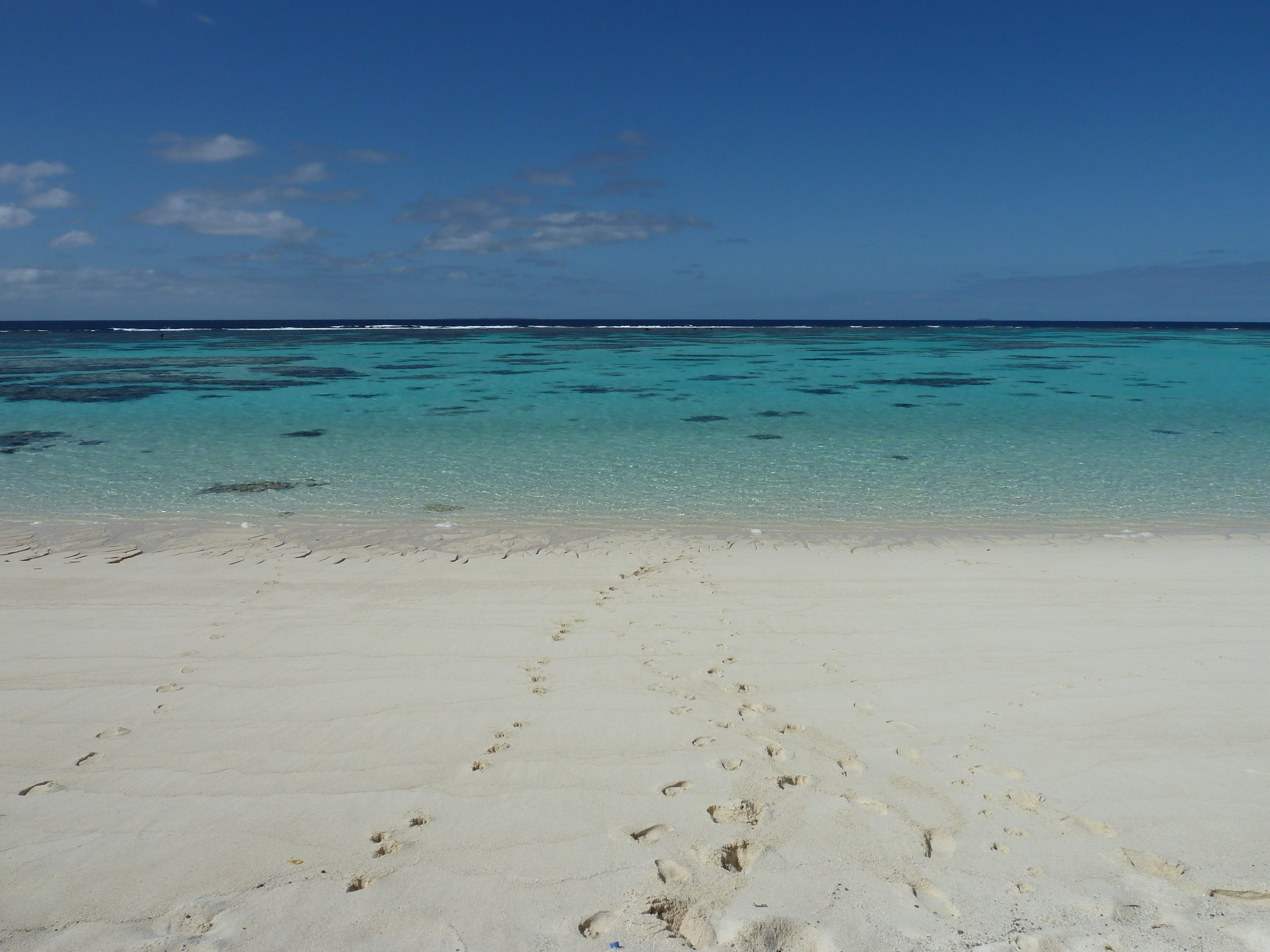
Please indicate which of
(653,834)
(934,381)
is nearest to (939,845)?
(653,834)

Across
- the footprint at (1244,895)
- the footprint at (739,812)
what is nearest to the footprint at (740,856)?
the footprint at (739,812)

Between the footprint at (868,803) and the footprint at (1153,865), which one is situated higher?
the footprint at (868,803)

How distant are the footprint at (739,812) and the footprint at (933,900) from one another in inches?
26.6

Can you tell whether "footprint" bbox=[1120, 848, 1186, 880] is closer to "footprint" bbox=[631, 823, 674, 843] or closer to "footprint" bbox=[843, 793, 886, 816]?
"footprint" bbox=[843, 793, 886, 816]

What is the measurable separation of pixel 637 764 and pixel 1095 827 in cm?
205

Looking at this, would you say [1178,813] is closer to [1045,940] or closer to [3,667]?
[1045,940]

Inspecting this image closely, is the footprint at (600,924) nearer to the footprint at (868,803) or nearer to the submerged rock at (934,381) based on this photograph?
the footprint at (868,803)

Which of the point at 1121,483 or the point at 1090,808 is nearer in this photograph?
the point at 1090,808

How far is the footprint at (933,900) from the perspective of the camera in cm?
275

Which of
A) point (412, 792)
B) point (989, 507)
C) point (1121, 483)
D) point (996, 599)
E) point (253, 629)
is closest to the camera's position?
point (412, 792)

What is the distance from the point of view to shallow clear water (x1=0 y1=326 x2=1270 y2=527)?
989cm

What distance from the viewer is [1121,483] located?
434 inches

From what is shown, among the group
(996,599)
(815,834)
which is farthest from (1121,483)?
(815,834)

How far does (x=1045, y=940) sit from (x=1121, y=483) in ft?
33.9
